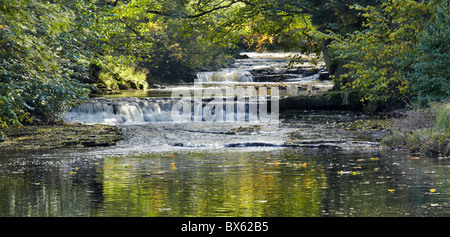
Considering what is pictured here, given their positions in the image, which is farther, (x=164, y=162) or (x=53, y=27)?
(x=164, y=162)

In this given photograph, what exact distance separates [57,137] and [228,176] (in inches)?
372

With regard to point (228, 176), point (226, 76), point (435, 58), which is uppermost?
point (435, 58)

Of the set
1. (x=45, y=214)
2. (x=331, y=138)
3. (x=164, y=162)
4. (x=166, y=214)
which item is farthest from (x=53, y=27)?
(x=331, y=138)

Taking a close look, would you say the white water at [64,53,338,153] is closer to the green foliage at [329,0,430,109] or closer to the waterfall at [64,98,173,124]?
the waterfall at [64,98,173,124]

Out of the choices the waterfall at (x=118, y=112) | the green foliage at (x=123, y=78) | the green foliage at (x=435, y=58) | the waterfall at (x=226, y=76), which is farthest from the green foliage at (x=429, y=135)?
the waterfall at (x=226, y=76)

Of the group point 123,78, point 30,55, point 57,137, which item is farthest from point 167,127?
point 123,78

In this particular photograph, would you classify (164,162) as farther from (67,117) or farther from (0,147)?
(67,117)

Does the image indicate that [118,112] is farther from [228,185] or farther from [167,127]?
[228,185]

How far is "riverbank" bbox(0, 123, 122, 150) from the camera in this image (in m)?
16.6

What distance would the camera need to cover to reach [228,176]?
396 inches

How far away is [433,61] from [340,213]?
11229 mm

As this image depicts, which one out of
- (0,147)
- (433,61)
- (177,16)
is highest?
(177,16)

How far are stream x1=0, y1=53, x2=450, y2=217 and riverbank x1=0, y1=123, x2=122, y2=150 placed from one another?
701 millimetres

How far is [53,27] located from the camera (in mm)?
10578
